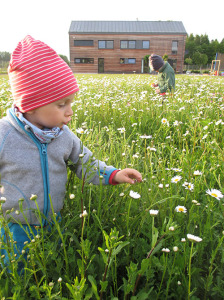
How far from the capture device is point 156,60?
255 inches

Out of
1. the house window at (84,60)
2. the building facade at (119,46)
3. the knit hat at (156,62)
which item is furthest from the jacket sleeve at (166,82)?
the house window at (84,60)

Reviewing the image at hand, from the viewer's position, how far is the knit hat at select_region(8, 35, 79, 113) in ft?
4.30

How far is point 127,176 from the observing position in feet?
5.08

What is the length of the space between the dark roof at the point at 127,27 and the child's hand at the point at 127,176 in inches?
1489

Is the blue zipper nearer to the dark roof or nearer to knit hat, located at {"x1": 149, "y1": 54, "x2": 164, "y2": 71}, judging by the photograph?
knit hat, located at {"x1": 149, "y1": 54, "x2": 164, "y2": 71}

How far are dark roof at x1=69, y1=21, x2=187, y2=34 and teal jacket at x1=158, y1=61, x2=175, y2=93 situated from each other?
32.7m

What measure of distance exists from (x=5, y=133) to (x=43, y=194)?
37 centimetres

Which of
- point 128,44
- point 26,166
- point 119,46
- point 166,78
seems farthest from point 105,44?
point 26,166

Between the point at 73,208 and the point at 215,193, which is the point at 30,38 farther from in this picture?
the point at 215,193

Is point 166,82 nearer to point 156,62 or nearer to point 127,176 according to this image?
point 156,62

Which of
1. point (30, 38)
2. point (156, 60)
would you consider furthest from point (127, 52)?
point (30, 38)

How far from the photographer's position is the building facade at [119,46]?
119 ft

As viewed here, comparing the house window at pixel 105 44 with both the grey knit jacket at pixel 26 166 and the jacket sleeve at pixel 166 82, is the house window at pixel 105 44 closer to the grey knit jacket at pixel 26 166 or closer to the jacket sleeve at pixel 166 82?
the jacket sleeve at pixel 166 82

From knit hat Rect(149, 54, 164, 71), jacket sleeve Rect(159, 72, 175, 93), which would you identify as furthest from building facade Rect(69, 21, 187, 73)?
jacket sleeve Rect(159, 72, 175, 93)
